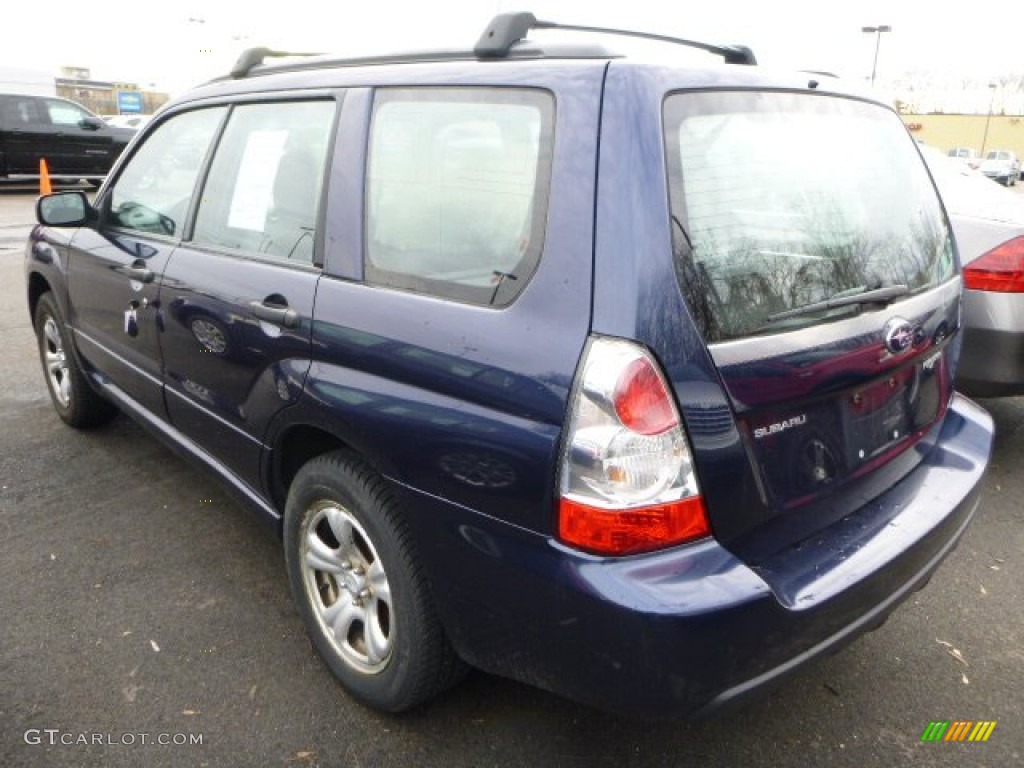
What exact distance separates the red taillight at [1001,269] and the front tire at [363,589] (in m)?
3.03

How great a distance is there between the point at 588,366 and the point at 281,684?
1.50 metres

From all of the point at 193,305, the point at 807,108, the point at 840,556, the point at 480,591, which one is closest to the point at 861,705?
the point at 840,556

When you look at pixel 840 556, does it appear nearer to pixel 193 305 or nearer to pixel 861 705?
pixel 861 705

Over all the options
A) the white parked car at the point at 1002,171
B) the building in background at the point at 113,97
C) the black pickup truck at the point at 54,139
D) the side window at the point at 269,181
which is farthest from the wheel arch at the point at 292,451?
the building in background at the point at 113,97

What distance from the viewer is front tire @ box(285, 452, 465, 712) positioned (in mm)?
2156

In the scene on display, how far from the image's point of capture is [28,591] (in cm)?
299

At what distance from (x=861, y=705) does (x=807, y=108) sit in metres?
1.69

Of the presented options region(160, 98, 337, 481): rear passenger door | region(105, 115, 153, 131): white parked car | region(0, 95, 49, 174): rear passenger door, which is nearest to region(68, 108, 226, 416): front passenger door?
region(160, 98, 337, 481): rear passenger door

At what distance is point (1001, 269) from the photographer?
12.5 feet

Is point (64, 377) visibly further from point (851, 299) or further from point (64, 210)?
point (851, 299)

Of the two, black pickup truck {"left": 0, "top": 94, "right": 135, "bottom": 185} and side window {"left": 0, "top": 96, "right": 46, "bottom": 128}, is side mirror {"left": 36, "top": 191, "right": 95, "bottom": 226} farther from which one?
side window {"left": 0, "top": 96, "right": 46, "bottom": 128}

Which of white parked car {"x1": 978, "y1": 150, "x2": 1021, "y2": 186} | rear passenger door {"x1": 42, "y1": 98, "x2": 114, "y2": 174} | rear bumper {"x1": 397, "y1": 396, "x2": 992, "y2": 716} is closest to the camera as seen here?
rear bumper {"x1": 397, "y1": 396, "x2": 992, "y2": 716}

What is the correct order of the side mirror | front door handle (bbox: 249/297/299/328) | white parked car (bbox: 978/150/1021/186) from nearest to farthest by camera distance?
front door handle (bbox: 249/297/299/328), the side mirror, white parked car (bbox: 978/150/1021/186)

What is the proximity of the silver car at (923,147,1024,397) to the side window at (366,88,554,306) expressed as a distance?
272 cm
